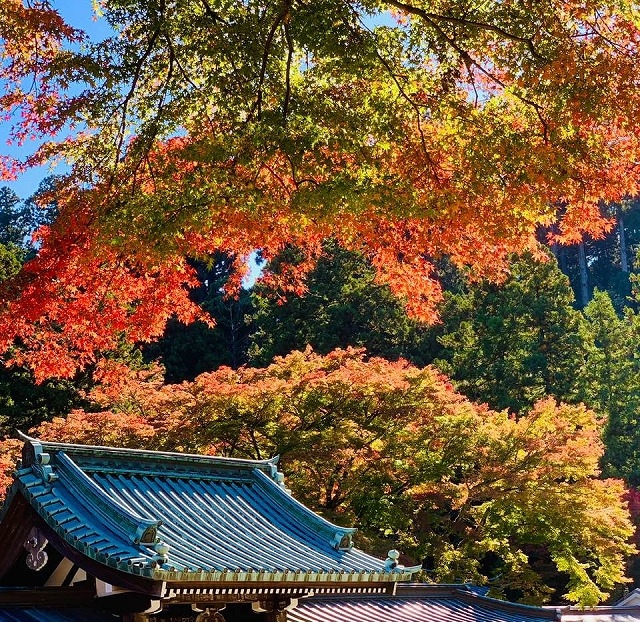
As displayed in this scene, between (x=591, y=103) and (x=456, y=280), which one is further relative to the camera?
(x=456, y=280)

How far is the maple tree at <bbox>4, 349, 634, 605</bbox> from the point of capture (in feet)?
51.9

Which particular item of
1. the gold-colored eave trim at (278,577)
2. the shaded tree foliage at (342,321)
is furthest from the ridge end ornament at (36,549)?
the shaded tree foliage at (342,321)

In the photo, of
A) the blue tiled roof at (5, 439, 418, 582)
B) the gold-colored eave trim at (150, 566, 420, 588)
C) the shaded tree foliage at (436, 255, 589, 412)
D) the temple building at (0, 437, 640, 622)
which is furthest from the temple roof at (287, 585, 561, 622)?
the shaded tree foliage at (436, 255, 589, 412)

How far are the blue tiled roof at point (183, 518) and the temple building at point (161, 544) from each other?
0.01m

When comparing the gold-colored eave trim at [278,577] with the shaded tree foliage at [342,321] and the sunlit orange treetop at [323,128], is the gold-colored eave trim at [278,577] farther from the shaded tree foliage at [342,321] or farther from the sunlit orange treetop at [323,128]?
the shaded tree foliage at [342,321]

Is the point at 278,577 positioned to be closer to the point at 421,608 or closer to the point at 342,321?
the point at 421,608

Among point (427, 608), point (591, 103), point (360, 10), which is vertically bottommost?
point (427, 608)

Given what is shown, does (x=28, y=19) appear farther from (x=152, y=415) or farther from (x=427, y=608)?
(x=152, y=415)

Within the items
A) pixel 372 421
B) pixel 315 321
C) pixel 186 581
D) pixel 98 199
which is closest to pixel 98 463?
pixel 186 581

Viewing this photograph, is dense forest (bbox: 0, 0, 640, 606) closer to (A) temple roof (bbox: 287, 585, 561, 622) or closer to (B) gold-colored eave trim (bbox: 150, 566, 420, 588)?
(B) gold-colored eave trim (bbox: 150, 566, 420, 588)

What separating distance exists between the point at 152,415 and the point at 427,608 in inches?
326

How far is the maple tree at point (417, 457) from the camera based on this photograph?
15.8m

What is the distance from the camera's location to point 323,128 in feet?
25.6

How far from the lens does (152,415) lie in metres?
17.8
